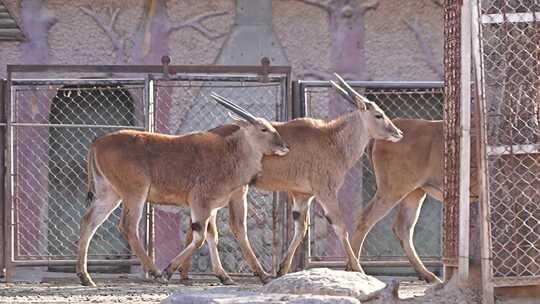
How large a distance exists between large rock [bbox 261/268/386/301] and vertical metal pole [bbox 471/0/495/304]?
2.05ft

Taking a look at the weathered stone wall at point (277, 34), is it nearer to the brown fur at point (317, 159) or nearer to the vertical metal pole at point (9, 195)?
the vertical metal pole at point (9, 195)

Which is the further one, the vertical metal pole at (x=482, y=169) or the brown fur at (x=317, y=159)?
the brown fur at (x=317, y=159)

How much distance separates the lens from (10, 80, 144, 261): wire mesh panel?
13.8 meters

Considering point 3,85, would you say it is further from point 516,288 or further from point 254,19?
point 516,288

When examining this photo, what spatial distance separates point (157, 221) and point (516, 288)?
6.74m

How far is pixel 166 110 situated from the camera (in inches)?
563

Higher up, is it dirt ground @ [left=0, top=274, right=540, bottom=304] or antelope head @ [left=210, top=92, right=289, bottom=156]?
antelope head @ [left=210, top=92, right=289, bottom=156]

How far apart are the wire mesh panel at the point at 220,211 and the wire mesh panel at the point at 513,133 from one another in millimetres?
5682

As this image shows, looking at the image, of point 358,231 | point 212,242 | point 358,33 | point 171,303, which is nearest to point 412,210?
point 358,231

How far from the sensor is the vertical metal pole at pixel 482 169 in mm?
7848

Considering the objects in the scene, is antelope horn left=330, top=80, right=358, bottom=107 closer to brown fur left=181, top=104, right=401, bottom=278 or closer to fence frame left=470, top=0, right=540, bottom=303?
brown fur left=181, top=104, right=401, bottom=278

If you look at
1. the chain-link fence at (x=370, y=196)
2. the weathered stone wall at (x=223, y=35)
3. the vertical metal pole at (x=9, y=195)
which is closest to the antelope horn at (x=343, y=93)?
the chain-link fence at (x=370, y=196)

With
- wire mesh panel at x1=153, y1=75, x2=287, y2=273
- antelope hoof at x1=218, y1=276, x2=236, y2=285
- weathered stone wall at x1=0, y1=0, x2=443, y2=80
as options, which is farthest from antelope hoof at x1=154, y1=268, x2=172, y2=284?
weathered stone wall at x1=0, y1=0, x2=443, y2=80

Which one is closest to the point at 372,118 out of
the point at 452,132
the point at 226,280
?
the point at 226,280
